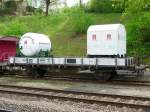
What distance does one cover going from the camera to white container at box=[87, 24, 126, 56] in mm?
20359

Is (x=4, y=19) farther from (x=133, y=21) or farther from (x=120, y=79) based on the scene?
(x=120, y=79)

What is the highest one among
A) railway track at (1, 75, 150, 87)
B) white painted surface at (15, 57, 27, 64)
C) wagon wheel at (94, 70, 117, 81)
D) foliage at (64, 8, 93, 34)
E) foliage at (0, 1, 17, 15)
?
foliage at (0, 1, 17, 15)

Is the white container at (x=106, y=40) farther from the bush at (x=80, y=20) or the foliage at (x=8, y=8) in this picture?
the foliage at (x=8, y=8)

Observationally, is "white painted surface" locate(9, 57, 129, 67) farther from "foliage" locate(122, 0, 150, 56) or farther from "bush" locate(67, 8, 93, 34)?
"bush" locate(67, 8, 93, 34)

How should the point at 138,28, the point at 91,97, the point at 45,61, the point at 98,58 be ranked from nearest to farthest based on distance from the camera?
the point at 91,97, the point at 98,58, the point at 45,61, the point at 138,28

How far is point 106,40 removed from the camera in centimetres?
2058

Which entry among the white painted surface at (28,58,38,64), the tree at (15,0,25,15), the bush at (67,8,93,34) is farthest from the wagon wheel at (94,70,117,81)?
the tree at (15,0,25,15)

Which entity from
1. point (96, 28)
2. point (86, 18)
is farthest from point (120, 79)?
point (86, 18)

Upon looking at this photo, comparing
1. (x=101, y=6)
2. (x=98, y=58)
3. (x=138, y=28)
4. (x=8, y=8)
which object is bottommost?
(x=98, y=58)

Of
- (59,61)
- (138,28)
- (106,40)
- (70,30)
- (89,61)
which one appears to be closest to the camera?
(89,61)

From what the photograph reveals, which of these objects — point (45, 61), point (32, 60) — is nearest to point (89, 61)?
point (45, 61)

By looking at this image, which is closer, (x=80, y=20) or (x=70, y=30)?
(x=80, y=20)

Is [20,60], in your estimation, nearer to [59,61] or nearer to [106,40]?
[59,61]

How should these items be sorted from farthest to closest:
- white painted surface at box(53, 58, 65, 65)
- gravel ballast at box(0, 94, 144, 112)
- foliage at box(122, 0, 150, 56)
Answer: foliage at box(122, 0, 150, 56) < white painted surface at box(53, 58, 65, 65) < gravel ballast at box(0, 94, 144, 112)
